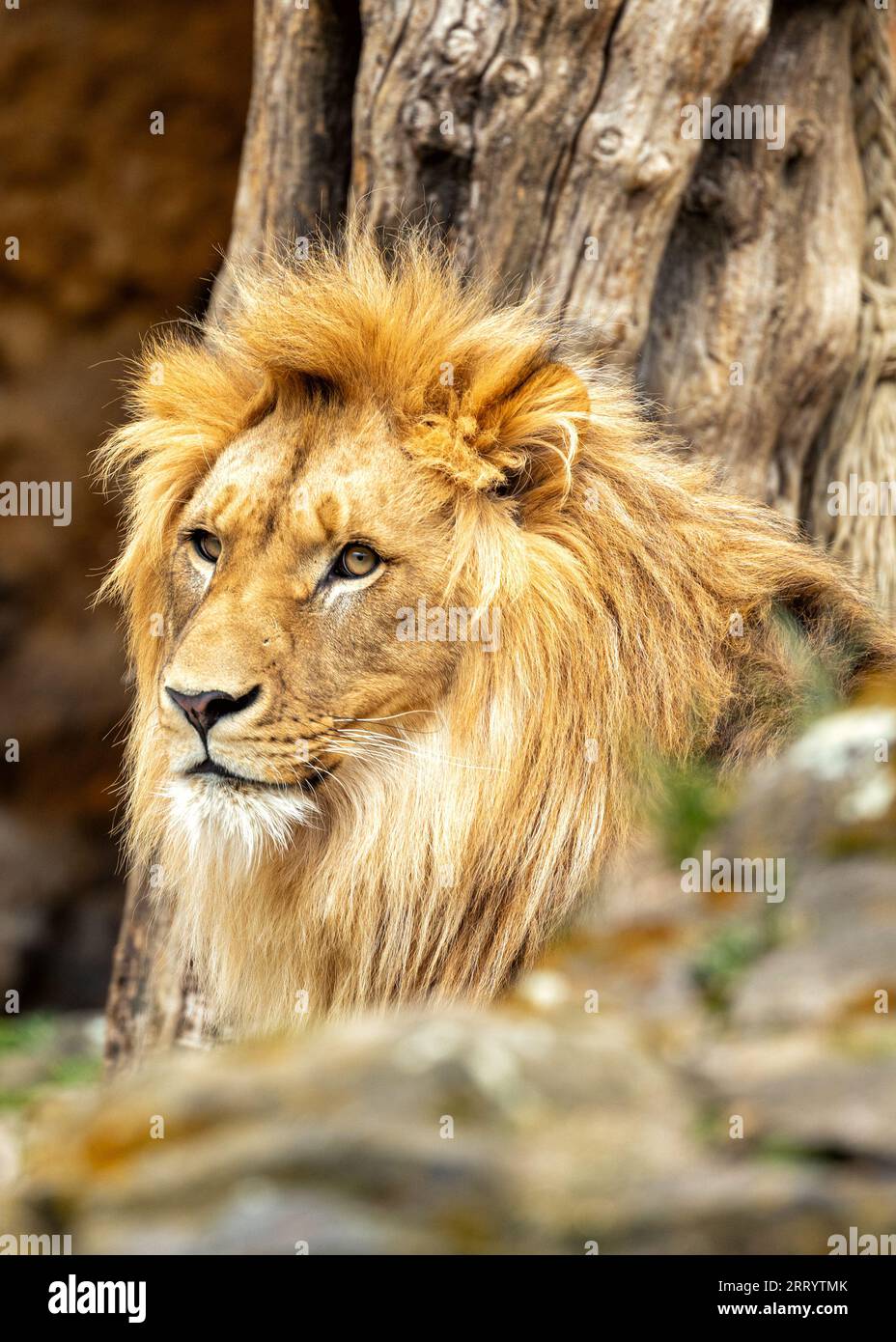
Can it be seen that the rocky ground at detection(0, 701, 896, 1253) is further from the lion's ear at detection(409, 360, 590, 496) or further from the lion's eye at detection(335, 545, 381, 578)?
the lion's ear at detection(409, 360, 590, 496)

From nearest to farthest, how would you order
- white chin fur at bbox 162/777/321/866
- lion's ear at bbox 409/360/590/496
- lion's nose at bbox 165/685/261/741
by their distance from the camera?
1. lion's nose at bbox 165/685/261/741
2. white chin fur at bbox 162/777/321/866
3. lion's ear at bbox 409/360/590/496

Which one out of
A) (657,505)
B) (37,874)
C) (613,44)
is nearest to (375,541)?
(657,505)

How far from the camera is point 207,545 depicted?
3920mm

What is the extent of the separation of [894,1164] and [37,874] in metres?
7.77

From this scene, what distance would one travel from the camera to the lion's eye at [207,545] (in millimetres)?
3889

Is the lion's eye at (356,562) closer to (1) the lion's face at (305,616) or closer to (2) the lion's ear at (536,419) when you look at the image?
(1) the lion's face at (305,616)

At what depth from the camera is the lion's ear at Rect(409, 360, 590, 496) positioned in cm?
377

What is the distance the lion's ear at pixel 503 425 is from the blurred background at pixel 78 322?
3.89 m

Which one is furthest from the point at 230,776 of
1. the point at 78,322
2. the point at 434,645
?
the point at 78,322

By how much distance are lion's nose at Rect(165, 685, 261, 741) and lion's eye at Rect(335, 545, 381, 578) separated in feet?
1.28

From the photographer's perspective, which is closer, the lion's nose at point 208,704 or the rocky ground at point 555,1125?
the rocky ground at point 555,1125

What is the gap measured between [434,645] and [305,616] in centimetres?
32

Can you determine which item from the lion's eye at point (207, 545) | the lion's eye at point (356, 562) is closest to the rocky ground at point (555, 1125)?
the lion's eye at point (356, 562)

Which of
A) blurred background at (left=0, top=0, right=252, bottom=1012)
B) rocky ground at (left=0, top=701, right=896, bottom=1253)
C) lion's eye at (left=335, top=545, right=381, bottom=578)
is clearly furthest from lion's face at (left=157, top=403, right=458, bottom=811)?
blurred background at (left=0, top=0, right=252, bottom=1012)
